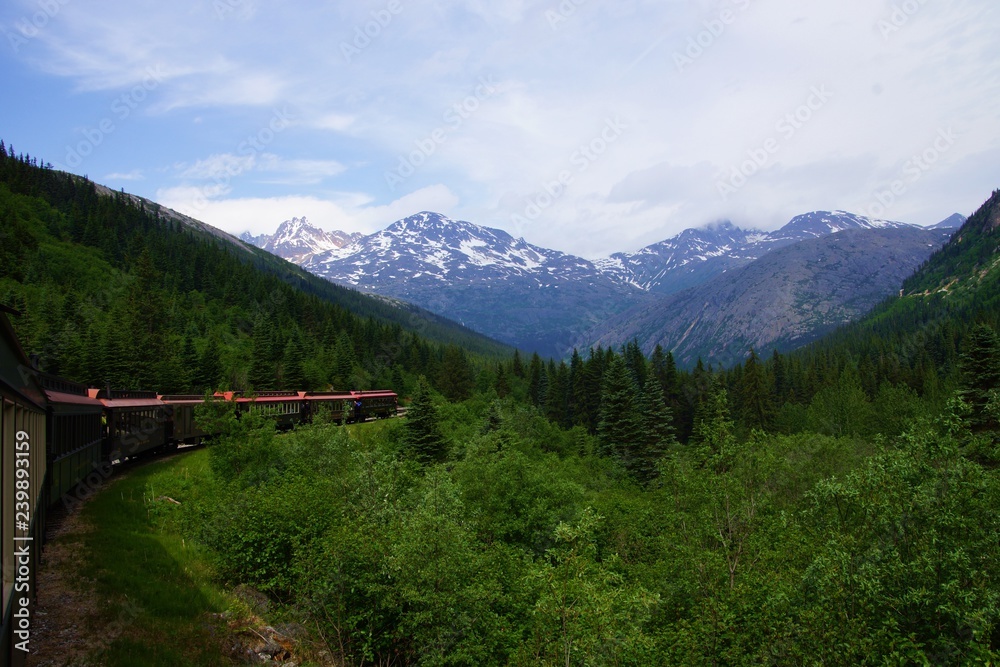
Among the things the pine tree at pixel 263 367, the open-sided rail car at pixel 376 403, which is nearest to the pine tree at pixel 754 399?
the open-sided rail car at pixel 376 403

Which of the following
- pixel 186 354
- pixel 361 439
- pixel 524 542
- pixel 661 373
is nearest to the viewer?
pixel 524 542

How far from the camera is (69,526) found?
18.7m

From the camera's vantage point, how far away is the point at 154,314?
97125mm

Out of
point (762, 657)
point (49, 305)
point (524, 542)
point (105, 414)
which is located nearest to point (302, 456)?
point (105, 414)

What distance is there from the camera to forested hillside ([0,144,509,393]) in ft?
228

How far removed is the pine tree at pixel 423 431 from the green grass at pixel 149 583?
1066 inches

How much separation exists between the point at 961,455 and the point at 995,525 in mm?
1600

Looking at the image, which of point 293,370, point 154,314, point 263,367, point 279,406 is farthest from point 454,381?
point 279,406

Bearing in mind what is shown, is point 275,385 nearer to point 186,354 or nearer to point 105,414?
point 186,354

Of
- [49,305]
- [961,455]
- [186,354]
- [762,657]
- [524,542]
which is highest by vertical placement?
[49,305]

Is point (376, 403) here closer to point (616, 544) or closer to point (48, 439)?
point (616, 544)

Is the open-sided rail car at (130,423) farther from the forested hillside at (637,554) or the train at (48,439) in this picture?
the forested hillside at (637,554)

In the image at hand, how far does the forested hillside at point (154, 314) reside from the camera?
6956 cm

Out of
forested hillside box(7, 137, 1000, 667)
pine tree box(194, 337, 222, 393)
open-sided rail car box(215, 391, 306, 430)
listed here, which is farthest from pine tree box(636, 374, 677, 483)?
pine tree box(194, 337, 222, 393)
